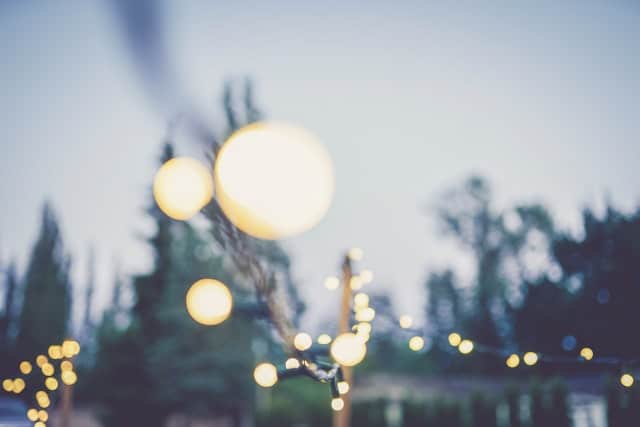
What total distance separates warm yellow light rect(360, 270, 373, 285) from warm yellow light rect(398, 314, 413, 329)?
675mm

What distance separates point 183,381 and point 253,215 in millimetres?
20336

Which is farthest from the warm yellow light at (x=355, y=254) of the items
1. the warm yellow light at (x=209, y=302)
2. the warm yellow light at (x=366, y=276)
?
the warm yellow light at (x=209, y=302)

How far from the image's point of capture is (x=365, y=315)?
16.9 ft

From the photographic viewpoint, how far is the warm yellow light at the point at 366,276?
244 inches

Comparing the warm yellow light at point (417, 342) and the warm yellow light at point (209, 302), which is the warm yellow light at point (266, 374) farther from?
the warm yellow light at point (417, 342)

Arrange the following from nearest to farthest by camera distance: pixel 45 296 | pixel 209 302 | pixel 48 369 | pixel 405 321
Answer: pixel 209 302 < pixel 405 321 < pixel 48 369 < pixel 45 296

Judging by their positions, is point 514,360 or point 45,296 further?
point 45,296

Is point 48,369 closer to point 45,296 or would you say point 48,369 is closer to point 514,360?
point 514,360

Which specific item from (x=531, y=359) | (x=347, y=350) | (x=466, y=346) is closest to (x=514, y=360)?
(x=531, y=359)

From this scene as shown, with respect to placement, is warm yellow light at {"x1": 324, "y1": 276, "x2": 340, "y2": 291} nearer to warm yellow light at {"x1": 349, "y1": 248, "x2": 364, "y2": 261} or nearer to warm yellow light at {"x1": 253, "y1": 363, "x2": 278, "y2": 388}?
warm yellow light at {"x1": 349, "y1": 248, "x2": 364, "y2": 261}

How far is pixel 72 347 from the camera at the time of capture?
10516mm

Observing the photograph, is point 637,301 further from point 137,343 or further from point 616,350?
point 137,343

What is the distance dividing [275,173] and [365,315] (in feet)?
13.1

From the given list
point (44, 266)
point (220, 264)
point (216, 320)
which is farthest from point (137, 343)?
point (216, 320)
